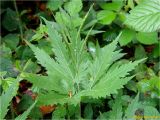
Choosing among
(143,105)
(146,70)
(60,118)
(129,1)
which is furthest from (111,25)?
(60,118)

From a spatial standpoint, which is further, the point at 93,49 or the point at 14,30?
the point at 14,30

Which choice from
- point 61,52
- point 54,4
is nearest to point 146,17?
point 61,52

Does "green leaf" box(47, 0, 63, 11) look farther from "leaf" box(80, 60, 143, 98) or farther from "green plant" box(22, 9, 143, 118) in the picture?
"leaf" box(80, 60, 143, 98)

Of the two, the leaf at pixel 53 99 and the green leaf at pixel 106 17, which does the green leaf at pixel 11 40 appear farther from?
the leaf at pixel 53 99

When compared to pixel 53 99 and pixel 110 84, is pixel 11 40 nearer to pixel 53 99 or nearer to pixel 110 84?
pixel 53 99

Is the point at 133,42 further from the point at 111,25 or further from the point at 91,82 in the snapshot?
the point at 91,82
